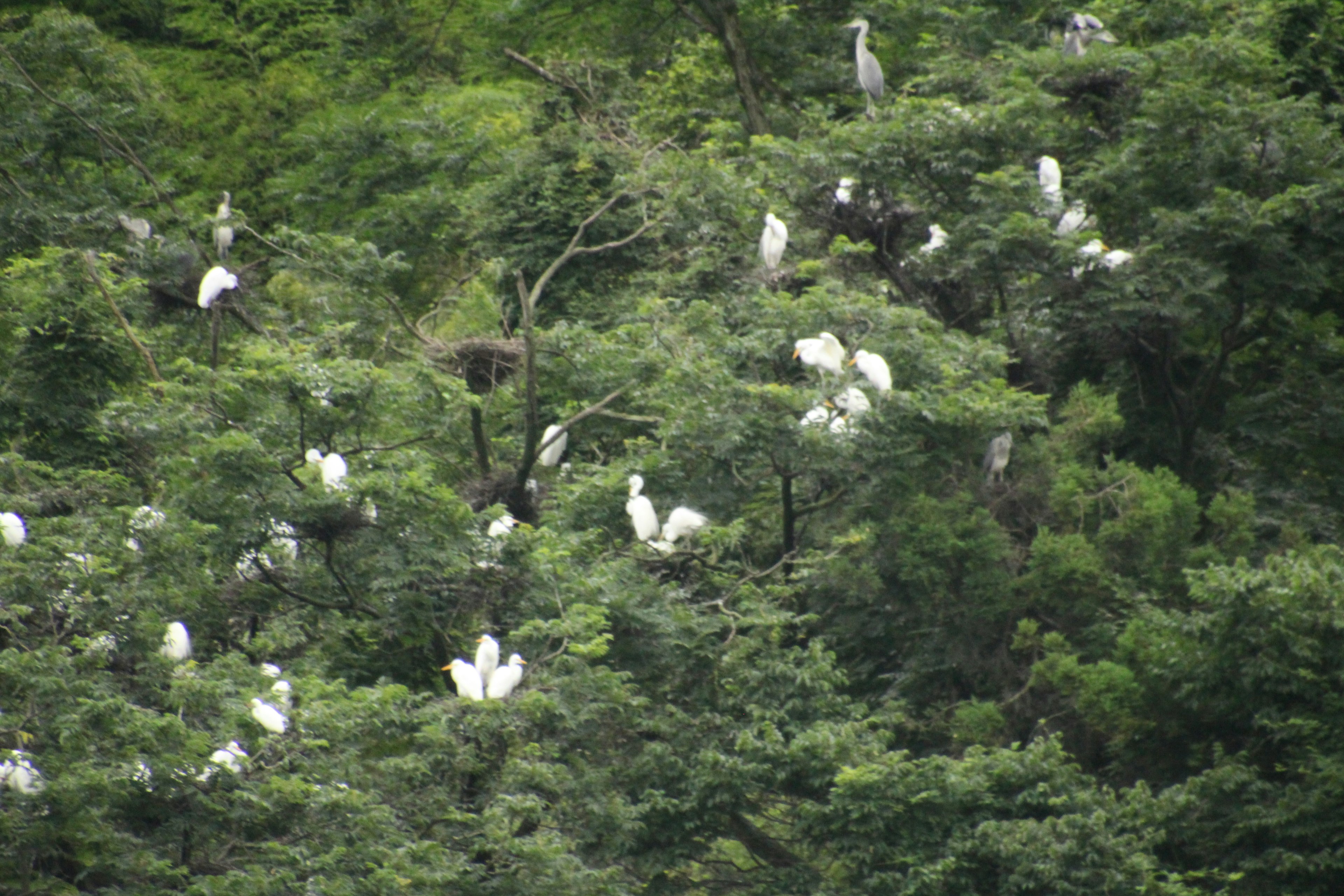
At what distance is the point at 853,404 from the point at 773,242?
8.24 ft

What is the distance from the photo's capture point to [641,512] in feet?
22.5

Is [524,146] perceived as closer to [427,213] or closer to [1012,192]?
[427,213]

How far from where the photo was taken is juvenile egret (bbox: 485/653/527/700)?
5.21 meters

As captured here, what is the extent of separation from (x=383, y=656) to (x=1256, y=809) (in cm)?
394

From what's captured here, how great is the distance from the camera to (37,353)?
6.99m

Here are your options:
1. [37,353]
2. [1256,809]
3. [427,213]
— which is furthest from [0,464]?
[427,213]

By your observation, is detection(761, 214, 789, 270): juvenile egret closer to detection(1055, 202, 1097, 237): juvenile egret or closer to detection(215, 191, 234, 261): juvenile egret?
detection(1055, 202, 1097, 237): juvenile egret

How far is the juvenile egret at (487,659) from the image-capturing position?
211 inches

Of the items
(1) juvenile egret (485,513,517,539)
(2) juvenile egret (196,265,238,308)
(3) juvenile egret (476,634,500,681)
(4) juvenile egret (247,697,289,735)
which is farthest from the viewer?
(2) juvenile egret (196,265,238,308)

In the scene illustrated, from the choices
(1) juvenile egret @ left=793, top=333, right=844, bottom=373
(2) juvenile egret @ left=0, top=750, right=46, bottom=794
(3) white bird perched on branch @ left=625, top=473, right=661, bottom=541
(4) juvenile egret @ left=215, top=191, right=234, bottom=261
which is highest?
(2) juvenile egret @ left=0, top=750, right=46, bottom=794

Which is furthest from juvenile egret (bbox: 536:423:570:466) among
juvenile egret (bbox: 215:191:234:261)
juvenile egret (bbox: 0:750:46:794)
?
juvenile egret (bbox: 0:750:46:794)

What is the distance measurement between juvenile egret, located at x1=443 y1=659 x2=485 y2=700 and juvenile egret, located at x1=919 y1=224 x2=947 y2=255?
4.94m

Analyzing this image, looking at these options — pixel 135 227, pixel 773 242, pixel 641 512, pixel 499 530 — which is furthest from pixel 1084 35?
pixel 135 227

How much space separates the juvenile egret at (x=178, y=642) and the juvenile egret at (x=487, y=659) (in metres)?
1.12
